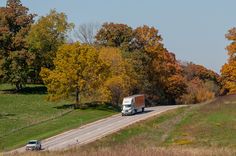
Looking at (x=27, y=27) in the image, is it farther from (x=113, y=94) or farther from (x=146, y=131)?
(x=146, y=131)

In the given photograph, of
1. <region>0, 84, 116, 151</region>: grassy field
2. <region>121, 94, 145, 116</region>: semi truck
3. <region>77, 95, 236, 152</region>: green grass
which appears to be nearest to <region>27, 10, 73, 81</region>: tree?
<region>0, 84, 116, 151</region>: grassy field

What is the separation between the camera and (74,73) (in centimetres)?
8306

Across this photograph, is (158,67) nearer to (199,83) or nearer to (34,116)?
(199,83)

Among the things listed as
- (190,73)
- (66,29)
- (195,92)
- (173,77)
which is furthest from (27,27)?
(190,73)

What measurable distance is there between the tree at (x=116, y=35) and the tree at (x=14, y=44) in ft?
50.4

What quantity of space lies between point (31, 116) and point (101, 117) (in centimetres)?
1008

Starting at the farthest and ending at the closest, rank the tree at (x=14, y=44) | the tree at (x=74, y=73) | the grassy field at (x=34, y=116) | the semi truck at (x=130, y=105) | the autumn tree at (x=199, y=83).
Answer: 1. the autumn tree at (x=199, y=83)
2. the tree at (x=14, y=44)
3. the tree at (x=74, y=73)
4. the semi truck at (x=130, y=105)
5. the grassy field at (x=34, y=116)

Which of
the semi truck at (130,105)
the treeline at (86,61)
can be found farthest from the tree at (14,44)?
the semi truck at (130,105)

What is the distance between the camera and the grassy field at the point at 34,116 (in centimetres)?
6119

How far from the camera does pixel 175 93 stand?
11506 cm

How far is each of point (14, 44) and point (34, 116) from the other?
2970 cm

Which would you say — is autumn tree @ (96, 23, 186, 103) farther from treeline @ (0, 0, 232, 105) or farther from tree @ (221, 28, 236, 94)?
tree @ (221, 28, 236, 94)

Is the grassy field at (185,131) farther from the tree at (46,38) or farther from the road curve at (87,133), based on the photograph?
the tree at (46,38)

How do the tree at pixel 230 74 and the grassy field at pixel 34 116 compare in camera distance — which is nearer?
the grassy field at pixel 34 116
